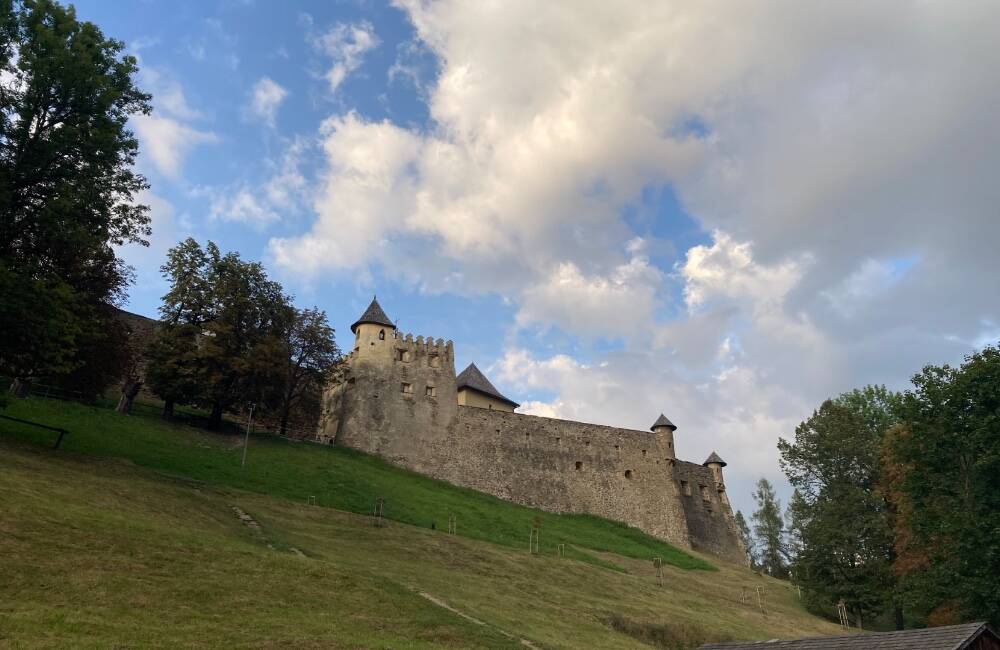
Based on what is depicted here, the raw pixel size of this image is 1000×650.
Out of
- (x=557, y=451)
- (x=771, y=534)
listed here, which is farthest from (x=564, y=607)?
(x=771, y=534)

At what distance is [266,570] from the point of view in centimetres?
1656

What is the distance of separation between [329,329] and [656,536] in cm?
2936

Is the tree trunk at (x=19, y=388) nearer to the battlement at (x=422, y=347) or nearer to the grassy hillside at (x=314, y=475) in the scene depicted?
the grassy hillside at (x=314, y=475)

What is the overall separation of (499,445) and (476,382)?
1030 cm

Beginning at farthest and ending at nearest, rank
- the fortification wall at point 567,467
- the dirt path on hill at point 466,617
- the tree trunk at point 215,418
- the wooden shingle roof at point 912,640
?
1. the fortification wall at point 567,467
2. the tree trunk at point 215,418
3. the dirt path on hill at point 466,617
4. the wooden shingle roof at point 912,640

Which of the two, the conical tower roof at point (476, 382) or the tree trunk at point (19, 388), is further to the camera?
the conical tower roof at point (476, 382)

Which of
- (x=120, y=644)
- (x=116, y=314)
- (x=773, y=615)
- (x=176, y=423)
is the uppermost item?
(x=116, y=314)

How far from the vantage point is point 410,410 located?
50.1m

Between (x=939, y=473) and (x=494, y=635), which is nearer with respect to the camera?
(x=494, y=635)

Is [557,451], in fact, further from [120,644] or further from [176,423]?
[120,644]

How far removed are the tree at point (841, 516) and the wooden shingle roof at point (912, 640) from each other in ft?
67.7

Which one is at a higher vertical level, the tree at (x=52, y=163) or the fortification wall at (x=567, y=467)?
the tree at (x=52, y=163)

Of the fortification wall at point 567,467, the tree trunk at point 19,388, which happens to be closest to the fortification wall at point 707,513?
the fortification wall at point 567,467

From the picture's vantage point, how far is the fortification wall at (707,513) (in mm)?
56581
